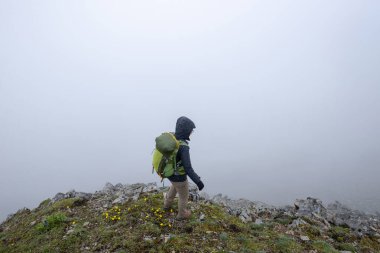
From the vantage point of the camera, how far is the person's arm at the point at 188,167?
10406 millimetres

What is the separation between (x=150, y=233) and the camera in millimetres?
10930

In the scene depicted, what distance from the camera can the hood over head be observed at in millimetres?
10961

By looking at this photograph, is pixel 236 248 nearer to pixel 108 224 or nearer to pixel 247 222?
pixel 247 222

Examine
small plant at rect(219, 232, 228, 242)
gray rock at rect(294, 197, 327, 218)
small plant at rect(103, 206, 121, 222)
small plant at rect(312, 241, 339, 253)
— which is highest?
small plant at rect(103, 206, 121, 222)

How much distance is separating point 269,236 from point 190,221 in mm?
3107

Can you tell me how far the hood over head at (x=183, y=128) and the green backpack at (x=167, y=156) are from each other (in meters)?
0.20

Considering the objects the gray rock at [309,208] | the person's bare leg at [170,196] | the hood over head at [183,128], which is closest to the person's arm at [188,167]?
the hood over head at [183,128]

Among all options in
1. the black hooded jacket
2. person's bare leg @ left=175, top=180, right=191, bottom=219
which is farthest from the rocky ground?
the black hooded jacket

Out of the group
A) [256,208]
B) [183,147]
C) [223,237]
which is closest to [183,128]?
Answer: [183,147]

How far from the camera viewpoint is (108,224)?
38.8 feet

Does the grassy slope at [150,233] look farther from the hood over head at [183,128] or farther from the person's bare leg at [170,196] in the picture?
the hood over head at [183,128]

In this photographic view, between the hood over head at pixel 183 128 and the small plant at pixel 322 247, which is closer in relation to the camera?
the hood over head at pixel 183 128

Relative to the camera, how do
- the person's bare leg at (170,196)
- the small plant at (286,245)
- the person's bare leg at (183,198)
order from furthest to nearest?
the person's bare leg at (170,196) → the person's bare leg at (183,198) → the small plant at (286,245)

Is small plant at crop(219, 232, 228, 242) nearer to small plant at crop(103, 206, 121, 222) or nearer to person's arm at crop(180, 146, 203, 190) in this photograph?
person's arm at crop(180, 146, 203, 190)
